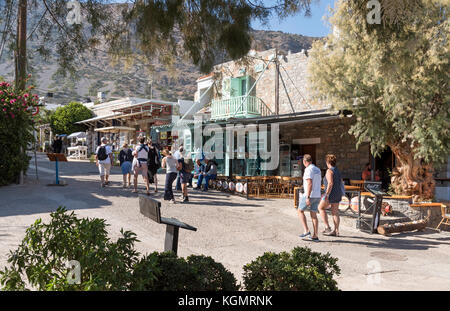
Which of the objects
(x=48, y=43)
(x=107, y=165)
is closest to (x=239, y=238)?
(x=48, y=43)

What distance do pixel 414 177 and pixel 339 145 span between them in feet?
18.5

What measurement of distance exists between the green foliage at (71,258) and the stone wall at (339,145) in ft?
40.6

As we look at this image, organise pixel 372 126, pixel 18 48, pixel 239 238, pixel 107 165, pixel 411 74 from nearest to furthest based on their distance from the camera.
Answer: pixel 18 48, pixel 239 238, pixel 411 74, pixel 372 126, pixel 107 165

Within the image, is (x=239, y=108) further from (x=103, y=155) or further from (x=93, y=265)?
(x=93, y=265)

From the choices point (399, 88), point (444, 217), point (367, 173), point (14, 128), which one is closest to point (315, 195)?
point (399, 88)

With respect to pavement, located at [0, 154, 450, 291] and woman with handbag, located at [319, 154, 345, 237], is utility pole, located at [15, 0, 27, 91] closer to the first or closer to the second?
pavement, located at [0, 154, 450, 291]

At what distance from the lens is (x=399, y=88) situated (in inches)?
325

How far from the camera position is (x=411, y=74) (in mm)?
8352

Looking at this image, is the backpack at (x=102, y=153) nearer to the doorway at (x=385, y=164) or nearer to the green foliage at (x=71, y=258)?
the green foliage at (x=71, y=258)

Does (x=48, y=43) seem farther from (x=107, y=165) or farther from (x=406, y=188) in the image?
(x=406, y=188)
